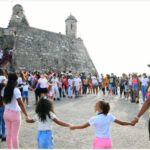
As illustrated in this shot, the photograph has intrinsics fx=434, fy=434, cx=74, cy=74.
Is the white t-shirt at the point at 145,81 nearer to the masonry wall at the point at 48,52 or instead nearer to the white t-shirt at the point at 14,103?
the white t-shirt at the point at 14,103

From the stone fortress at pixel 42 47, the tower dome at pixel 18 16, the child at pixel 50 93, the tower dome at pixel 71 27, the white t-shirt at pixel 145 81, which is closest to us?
the child at pixel 50 93

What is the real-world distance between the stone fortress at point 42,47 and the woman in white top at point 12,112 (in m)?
30.8

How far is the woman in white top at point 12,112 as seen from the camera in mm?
8602

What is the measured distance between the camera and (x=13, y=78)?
8.95 m

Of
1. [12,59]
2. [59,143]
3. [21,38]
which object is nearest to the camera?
[59,143]

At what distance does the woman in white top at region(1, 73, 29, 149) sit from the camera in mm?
8602

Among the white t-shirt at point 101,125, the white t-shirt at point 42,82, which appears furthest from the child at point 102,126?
the white t-shirt at point 42,82

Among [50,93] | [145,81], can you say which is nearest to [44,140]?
[50,93]

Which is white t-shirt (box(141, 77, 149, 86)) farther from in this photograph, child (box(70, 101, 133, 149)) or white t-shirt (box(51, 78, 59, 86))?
child (box(70, 101, 133, 149))

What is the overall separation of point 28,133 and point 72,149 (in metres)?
2.65

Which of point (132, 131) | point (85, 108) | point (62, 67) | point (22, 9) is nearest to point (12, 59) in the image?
point (62, 67)

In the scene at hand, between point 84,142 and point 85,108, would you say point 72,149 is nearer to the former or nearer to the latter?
point 84,142

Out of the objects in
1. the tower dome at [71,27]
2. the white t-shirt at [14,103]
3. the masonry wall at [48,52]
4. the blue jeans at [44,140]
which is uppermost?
the tower dome at [71,27]

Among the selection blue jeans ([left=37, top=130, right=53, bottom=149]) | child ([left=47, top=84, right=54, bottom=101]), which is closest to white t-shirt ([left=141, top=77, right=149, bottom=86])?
child ([left=47, top=84, right=54, bottom=101])
